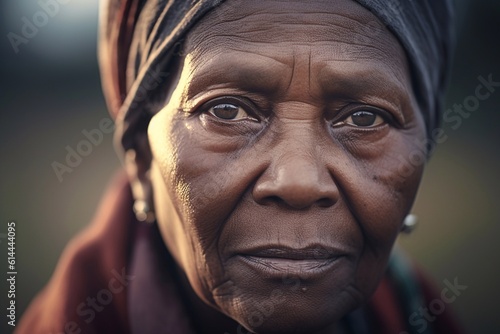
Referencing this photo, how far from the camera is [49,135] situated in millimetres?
5012

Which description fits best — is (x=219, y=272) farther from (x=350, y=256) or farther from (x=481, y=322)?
(x=481, y=322)

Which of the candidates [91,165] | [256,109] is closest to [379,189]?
[256,109]

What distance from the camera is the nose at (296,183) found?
133cm

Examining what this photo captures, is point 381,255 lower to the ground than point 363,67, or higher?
lower

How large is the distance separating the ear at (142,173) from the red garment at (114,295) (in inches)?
6.7

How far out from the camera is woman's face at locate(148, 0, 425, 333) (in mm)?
1385

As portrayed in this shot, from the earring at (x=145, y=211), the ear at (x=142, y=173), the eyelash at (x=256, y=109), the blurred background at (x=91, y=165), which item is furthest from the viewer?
the blurred background at (x=91, y=165)

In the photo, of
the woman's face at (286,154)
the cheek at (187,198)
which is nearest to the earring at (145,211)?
the cheek at (187,198)

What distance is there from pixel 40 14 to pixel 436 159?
411 cm

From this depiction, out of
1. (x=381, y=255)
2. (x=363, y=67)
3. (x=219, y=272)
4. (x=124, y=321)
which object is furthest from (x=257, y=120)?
(x=124, y=321)

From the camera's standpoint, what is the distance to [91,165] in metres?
5.15

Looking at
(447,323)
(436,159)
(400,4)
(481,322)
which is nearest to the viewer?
(400,4)

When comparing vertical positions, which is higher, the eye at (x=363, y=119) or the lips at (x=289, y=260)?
the eye at (x=363, y=119)

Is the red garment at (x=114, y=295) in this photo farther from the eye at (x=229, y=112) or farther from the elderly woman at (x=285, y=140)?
the eye at (x=229, y=112)
